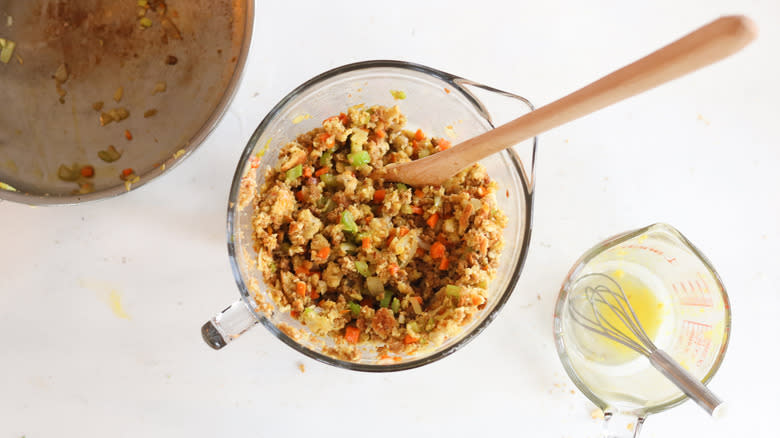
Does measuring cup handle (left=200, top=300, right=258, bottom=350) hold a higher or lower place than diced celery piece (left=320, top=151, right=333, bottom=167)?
lower

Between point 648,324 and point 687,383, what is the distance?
269mm

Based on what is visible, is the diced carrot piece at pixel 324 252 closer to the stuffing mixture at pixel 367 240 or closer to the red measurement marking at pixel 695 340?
the stuffing mixture at pixel 367 240

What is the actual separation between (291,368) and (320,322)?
355mm

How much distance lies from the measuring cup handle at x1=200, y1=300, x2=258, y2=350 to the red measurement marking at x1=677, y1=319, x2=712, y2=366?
1346mm

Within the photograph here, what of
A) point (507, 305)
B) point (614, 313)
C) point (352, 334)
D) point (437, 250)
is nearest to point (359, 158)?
point (437, 250)

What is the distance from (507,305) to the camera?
6.10 feet

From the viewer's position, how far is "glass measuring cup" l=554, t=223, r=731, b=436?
1.75m

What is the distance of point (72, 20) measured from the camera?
1.75 m

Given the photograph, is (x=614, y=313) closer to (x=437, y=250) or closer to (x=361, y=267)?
(x=437, y=250)

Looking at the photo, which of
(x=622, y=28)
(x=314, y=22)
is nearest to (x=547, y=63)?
(x=622, y=28)

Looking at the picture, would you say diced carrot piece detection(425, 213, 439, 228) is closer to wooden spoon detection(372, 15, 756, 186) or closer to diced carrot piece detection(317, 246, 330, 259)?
wooden spoon detection(372, 15, 756, 186)

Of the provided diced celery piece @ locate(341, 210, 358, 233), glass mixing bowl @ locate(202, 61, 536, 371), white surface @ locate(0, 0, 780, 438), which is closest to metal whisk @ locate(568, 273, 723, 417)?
white surface @ locate(0, 0, 780, 438)

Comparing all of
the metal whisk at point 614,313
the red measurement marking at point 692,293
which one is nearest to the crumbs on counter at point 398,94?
the metal whisk at point 614,313

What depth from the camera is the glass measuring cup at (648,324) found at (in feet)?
5.73
